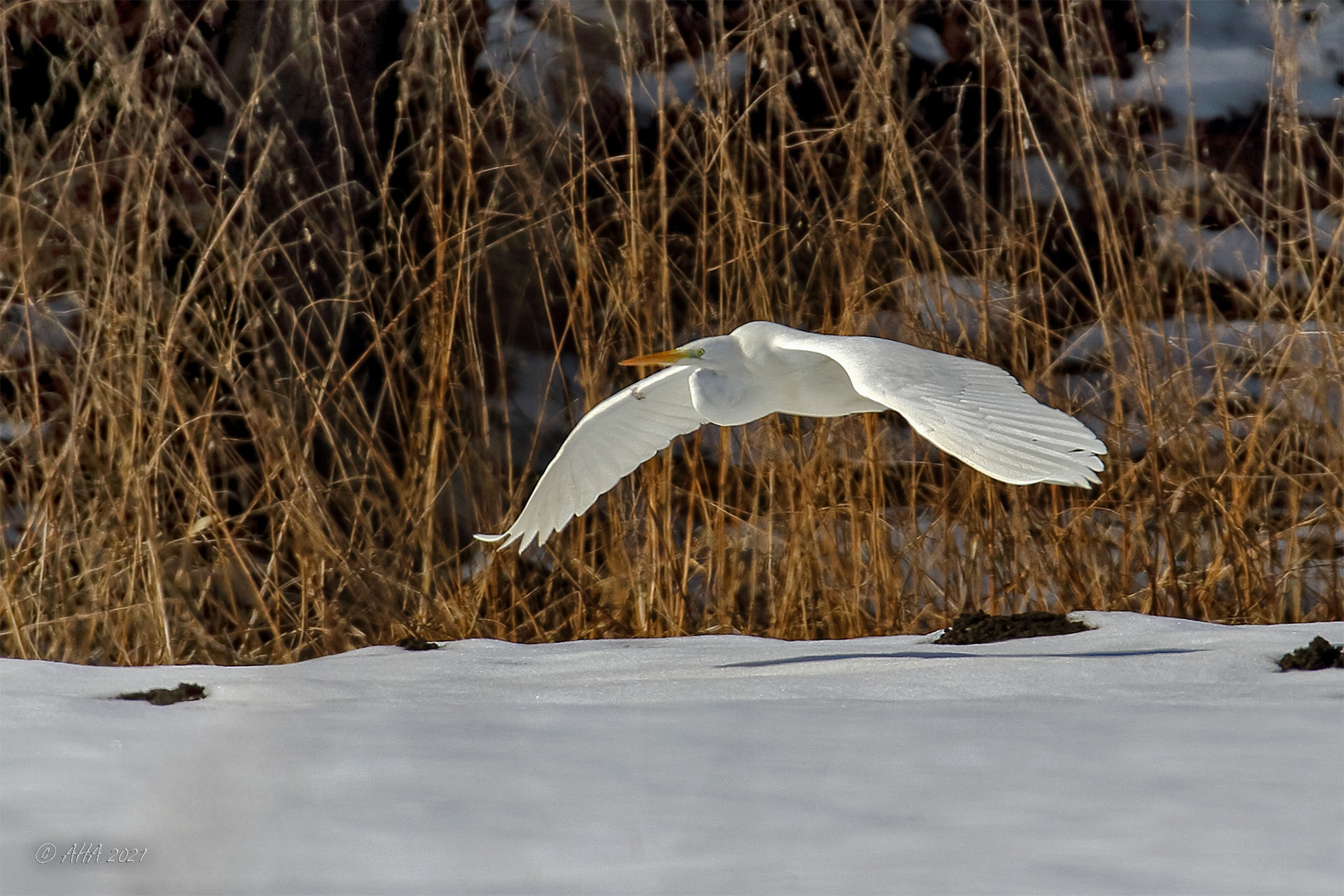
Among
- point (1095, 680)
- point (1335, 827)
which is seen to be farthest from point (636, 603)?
point (1335, 827)

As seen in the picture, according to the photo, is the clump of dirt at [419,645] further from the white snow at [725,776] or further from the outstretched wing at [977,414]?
the outstretched wing at [977,414]

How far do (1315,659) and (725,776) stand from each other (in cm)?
78

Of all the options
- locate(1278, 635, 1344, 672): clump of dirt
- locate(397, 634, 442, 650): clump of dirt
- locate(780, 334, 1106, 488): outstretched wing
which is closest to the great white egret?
locate(780, 334, 1106, 488): outstretched wing

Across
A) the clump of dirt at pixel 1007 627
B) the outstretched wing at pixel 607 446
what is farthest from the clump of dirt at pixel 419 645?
the clump of dirt at pixel 1007 627

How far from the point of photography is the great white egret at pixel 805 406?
145 cm

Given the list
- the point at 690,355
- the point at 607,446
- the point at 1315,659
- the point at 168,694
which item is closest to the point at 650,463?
the point at 607,446

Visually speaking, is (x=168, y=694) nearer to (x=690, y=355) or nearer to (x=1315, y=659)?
(x=690, y=355)

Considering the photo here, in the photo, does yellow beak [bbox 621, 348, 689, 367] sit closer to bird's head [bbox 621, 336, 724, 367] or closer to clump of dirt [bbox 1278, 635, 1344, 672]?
bird's head [bbox 621, 336, 724, 367]

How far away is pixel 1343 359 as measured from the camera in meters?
2.51

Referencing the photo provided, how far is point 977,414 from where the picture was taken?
1517mm

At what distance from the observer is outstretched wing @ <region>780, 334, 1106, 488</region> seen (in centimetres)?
142

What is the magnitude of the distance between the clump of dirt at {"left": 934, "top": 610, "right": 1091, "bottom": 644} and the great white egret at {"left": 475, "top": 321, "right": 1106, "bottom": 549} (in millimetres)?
249

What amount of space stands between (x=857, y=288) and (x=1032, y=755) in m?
1.39

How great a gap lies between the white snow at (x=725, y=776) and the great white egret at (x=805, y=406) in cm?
29
